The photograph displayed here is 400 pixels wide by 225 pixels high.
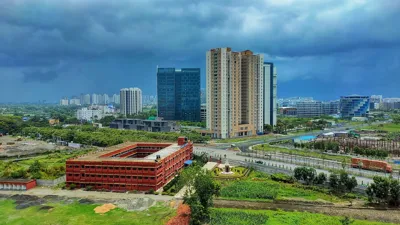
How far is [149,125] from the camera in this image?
292ft

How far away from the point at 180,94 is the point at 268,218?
8188 centimetres

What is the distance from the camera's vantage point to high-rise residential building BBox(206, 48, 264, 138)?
74938mm

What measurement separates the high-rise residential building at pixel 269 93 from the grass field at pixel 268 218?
64.6m

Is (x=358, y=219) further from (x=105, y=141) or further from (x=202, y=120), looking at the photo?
(x=202, y=120)

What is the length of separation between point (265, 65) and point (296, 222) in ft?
231

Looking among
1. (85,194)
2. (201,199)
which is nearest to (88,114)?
(85,194)

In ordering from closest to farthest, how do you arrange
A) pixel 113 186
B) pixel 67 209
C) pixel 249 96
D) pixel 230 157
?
pixel 67 209
pixel 113 186
pixel 230 157
pixel 249 96

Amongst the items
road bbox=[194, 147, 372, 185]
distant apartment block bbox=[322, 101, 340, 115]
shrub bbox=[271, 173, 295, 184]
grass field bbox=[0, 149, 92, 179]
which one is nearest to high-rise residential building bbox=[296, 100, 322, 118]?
distant apartment block bbox=[322, 101, 340, 115]

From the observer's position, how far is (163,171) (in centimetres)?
3688

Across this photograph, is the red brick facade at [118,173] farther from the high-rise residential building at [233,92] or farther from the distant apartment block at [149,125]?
the distant apartment block at [149,125]

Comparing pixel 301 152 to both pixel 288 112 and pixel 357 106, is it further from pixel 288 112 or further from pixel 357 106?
pixel 288 112

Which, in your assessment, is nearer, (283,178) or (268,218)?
(268,218)

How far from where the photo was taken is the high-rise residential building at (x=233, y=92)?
74938mm

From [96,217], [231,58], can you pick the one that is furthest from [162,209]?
[231,58]
